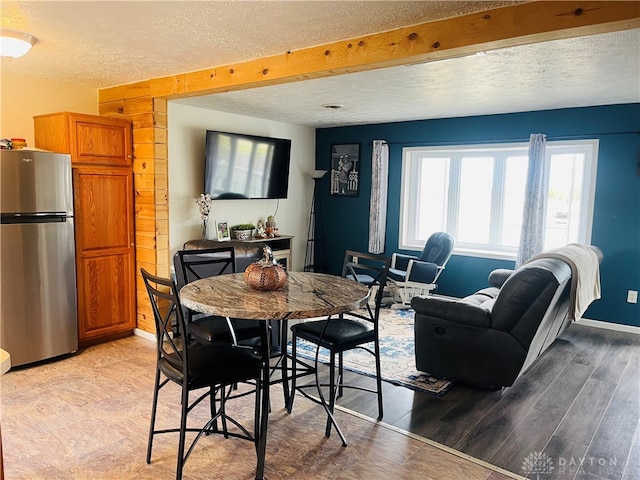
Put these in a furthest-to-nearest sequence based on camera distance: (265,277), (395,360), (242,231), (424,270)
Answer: (242,231) → (424,270) → (395,360) → (265,277)

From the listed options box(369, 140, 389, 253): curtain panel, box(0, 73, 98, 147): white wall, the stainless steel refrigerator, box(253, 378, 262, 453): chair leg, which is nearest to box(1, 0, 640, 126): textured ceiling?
box(0, 73, 98, 147): white wall

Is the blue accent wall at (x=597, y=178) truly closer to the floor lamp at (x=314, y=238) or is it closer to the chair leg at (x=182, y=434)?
the floor lamp at (x=314, y=238)

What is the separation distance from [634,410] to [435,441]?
1478 millimetres

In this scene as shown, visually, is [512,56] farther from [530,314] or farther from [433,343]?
[433,343]

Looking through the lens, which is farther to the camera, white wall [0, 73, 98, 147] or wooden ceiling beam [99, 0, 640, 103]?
white wall [0, 73, 98, 147]

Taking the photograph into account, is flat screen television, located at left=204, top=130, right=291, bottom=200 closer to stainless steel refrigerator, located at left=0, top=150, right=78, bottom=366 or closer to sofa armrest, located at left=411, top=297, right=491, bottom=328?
stainless steel refrigerator, located at left=0, top=150, right=78, bottom=366

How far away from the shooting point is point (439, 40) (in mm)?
2439

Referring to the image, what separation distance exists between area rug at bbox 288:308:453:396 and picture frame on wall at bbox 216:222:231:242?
1.93 meters

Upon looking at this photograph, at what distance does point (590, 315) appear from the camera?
16.4 ft

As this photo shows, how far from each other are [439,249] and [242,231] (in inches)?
94.5

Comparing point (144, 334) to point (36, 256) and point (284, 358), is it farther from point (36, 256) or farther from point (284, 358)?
point (284, 358)

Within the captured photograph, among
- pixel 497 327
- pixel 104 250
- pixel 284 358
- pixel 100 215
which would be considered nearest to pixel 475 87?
pixel 497 327

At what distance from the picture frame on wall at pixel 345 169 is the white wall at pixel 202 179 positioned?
39 cm

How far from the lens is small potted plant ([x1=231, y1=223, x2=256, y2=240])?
579 cm
